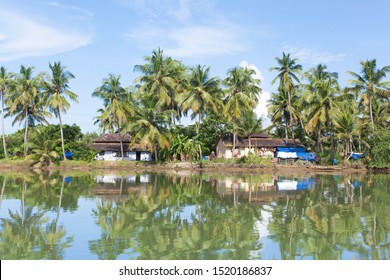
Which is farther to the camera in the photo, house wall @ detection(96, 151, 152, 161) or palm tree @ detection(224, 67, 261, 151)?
house wall @ detection(96, 151, 152, 161)

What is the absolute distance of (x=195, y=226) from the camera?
10219 mm

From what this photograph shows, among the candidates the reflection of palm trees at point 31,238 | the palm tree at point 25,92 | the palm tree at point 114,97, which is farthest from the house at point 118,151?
the reflection of palm trees at point 31,238

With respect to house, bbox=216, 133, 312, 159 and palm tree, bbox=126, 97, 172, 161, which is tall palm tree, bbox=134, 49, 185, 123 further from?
house, bbox=216, 133, 312, 159

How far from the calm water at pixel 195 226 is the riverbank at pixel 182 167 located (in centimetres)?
1698

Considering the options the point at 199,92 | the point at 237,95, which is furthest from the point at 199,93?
the point at 237,95

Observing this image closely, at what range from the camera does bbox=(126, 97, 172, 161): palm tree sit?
115ft

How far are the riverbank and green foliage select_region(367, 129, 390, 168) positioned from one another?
28.5 inches

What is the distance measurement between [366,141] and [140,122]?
72.5 ft

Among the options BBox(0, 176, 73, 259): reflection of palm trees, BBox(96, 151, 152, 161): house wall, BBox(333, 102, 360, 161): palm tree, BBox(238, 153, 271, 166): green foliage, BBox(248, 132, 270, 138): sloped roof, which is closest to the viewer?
BBox(0, 176, 73, 259): reflection of palm trees

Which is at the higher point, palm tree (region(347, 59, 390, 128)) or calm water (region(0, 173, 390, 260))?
palm tree (region(347, 59, 390, 128))

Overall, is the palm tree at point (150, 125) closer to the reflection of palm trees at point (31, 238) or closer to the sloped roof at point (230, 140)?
the sloped roof at point (230, 140)

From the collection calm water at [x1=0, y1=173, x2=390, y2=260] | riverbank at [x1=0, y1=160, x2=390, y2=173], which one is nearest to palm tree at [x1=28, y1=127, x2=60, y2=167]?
riverbank at [x1=0, y1=160, x2=390, y2=173]

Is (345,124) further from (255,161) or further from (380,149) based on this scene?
(255,161)

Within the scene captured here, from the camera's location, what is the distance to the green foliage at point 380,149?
32.3m
